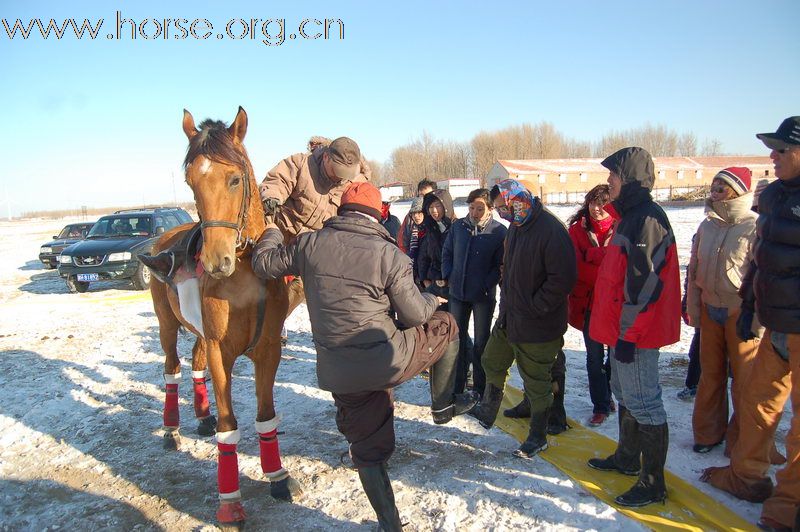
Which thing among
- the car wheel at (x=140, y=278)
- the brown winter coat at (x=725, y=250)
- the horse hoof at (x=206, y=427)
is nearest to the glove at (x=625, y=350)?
the brown winter coat at (x=725, y=250)

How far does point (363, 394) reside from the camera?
2.66 m

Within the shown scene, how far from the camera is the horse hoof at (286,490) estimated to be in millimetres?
3439

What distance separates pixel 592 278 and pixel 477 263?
1044 millimetres

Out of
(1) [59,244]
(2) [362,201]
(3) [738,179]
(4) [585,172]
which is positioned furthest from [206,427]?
(4) [585,172]

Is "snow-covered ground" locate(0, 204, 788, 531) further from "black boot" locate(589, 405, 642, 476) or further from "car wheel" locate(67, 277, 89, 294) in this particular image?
"car wheel" locate(67, 277, 89, 294)

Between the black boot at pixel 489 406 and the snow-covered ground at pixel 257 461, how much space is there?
27 cm

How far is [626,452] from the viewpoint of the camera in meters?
3.46

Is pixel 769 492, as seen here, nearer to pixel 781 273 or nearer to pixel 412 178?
pixel 781 273

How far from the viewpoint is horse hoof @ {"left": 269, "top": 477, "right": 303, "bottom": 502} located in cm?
344

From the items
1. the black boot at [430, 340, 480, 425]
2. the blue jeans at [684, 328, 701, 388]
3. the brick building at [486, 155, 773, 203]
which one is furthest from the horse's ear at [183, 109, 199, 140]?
the brick building at [486, 155, 773, 203]

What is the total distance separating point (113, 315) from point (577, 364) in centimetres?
880

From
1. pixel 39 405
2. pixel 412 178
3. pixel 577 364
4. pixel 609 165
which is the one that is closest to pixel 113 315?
pixel 39 405

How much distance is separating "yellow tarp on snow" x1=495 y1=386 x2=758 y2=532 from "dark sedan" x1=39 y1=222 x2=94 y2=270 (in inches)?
652

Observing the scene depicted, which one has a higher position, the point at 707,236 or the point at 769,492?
the point at 707,236
